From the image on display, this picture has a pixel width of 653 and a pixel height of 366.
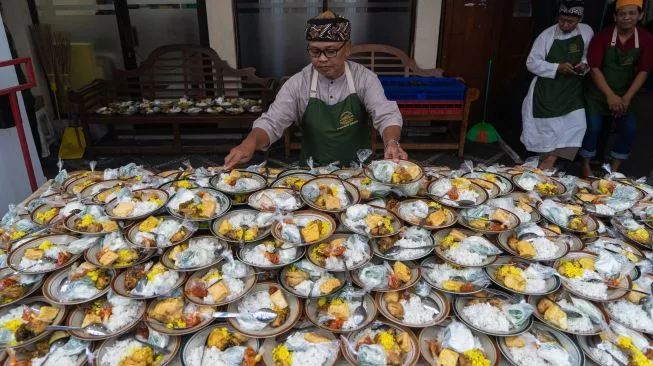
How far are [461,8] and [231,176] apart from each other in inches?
190

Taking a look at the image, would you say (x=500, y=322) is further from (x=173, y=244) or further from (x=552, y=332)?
(x=173, y=244)

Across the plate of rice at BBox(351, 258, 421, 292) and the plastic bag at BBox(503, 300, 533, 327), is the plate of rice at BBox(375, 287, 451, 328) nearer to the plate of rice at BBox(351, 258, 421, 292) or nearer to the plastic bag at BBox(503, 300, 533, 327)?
the plate of rice at BBox(351, 258, 421, 292)

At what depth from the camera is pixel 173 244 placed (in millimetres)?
1800

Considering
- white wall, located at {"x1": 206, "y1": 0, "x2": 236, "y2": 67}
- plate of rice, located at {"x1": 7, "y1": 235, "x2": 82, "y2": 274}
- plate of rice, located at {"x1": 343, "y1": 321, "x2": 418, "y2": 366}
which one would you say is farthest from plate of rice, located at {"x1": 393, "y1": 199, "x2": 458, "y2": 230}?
white wall, located at {"x1": 206, "y1": 0, "x2": 236, "y2": 67}

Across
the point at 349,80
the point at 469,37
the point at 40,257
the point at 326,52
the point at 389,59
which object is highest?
the point at 326,52

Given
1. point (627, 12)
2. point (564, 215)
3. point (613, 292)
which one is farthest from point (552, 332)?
point (627, 12)

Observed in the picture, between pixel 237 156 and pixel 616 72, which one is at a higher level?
pixel 616 72

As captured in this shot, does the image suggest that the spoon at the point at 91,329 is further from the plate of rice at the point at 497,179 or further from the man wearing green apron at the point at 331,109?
the plate of rice at the point at 497,179

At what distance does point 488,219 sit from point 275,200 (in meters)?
0.99

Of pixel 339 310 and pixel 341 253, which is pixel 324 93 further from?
pixel 339 310

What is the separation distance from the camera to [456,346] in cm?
154

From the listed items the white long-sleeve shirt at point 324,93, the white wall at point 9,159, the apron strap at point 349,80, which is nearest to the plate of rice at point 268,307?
the white long-sleeve shirt at point 324,93

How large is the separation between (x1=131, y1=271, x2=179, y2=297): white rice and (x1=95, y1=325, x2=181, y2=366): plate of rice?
0.14 meters

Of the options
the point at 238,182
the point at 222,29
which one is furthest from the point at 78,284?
the point at 222,29
